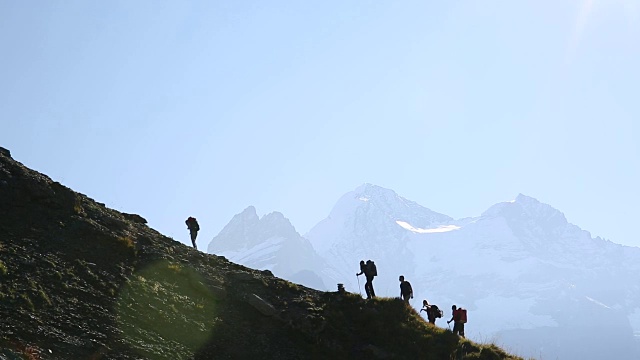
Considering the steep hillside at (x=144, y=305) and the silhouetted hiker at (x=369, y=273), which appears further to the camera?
the silhouetted hiker at (x=369, y=273)

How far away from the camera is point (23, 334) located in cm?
1500

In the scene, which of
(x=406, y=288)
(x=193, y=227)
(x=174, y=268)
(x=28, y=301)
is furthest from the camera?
(x=193, y=227)

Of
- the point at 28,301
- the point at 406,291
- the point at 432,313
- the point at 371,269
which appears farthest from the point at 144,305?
the point at 432,313

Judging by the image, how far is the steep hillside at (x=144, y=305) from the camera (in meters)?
16.6

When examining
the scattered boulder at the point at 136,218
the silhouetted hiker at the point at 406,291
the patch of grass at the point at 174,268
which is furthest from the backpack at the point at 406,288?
the scattered boulder at the point at 136,218

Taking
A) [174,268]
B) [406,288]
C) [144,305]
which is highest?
[406,288]

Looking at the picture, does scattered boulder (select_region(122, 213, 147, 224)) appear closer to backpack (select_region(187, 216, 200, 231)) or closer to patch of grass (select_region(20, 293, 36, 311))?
backpack (select_region(187, 216, 200, 231))

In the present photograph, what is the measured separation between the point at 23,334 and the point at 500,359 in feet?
48.6

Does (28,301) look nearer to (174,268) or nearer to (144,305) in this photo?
(144,305)

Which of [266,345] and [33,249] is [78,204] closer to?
[33,249]

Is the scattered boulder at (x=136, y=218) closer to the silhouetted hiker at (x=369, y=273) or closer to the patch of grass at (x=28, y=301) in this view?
the silhouetted hiker at (x=369, y=273)

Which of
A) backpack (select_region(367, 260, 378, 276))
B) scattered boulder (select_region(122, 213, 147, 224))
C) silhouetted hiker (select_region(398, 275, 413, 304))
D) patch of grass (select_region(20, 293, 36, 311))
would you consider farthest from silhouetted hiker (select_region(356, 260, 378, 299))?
patch of grass (select_region(20, 293, 36, 311))

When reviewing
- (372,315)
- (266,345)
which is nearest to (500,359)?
(372,315)

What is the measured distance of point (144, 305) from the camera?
19.8m
